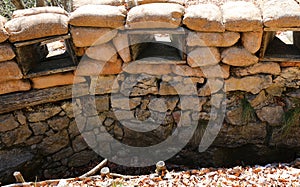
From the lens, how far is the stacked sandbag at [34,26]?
3088mm

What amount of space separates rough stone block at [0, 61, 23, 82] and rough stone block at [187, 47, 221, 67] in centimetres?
Result: 187

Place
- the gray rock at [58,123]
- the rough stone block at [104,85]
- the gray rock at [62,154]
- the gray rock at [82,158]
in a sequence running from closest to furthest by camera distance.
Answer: the rough stone block at [104,85] < the gray rock at [58,123] < the gray rock at [62,154] < the gray rock at [82,158]

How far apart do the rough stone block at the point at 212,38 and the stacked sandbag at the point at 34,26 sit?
133 centimetres

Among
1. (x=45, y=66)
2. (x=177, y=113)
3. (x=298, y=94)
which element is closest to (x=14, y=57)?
(x=45, y=66)

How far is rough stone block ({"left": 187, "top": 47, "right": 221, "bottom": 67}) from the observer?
3.27 metres

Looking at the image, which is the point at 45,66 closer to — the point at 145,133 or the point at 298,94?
the point at 145,133

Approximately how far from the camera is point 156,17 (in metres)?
3.05

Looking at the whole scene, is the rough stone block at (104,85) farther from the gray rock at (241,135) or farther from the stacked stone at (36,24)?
the gray rock at (241,135)

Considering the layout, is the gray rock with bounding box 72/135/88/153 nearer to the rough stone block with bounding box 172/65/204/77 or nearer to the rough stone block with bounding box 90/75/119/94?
the rough stone block with bounding box 90/75/119/94

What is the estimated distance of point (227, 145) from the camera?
4008 millimetres

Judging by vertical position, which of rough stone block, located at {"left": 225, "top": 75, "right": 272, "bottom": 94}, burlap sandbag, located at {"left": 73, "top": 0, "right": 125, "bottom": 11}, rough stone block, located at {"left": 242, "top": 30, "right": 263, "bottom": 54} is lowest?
rough stone block, located at {"left": 225, "top": 75, "right": 272, "bottom": 94}

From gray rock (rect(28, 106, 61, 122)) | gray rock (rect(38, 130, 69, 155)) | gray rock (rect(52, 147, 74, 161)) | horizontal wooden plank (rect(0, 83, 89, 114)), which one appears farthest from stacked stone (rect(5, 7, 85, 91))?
gray rock (rect(52, 147, 74, 161))

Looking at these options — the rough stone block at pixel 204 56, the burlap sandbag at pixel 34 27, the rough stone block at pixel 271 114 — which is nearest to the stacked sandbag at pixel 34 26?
the burlap sandbag at pixel 34 27

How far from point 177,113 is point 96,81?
3.51 feet
